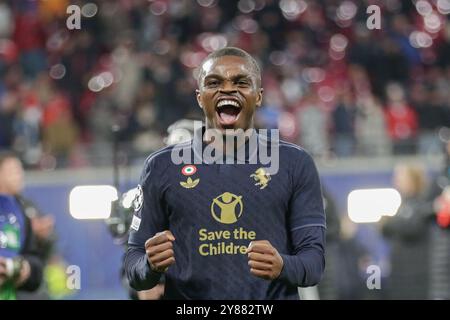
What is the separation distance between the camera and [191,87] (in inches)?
524

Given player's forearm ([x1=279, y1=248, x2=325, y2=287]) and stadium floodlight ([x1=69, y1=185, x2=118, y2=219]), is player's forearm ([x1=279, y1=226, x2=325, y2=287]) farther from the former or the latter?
stadium floodlight ([x1=69, y1=185, x2=118, y2=219])

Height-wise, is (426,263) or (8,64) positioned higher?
(8,64)

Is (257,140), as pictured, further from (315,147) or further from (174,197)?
(315,147)

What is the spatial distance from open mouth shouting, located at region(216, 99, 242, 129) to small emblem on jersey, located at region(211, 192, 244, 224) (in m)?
0.26

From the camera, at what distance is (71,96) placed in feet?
44.3

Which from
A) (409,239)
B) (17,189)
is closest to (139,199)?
(17,189)

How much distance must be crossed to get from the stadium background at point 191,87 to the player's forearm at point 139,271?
6.31 meters

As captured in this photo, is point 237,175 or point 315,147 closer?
point 237,175

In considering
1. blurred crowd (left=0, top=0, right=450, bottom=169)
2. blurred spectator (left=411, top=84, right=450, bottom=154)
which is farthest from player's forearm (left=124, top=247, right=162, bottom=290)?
blurred spectator (left=411, top=84, right=450, bottom=154)

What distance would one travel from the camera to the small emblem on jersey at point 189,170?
425 centimetres

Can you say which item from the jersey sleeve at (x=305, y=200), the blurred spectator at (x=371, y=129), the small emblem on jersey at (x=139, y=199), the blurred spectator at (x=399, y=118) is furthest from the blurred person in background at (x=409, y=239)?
the small emblem on jersey at (x=139, y=199)

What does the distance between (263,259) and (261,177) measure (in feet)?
1.41

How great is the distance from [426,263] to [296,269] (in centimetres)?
590
